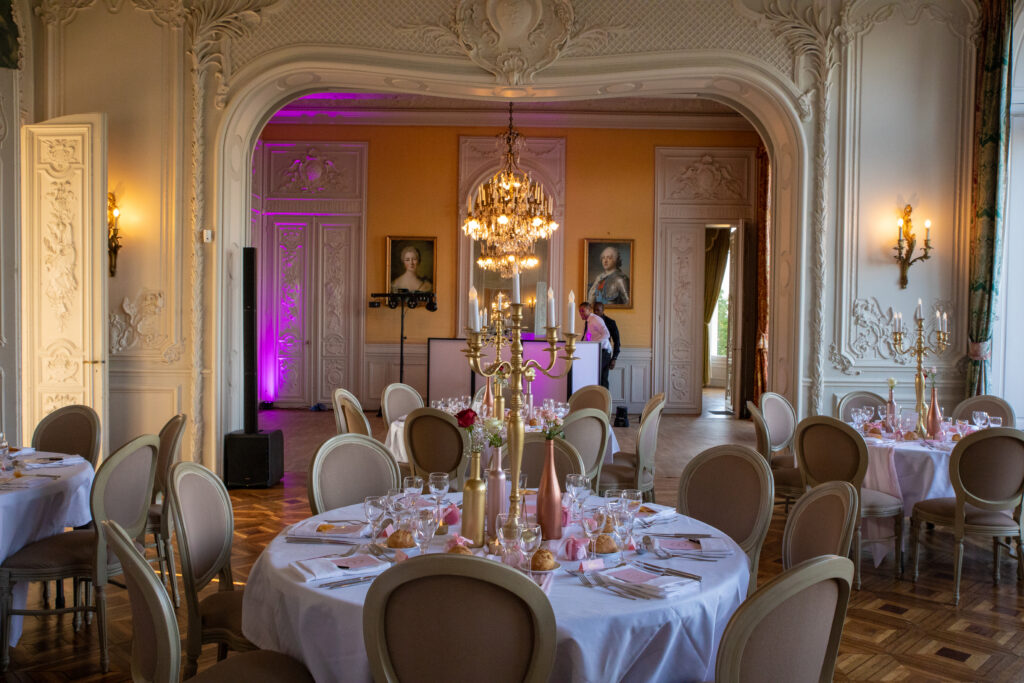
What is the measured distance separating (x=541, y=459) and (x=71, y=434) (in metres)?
2.75

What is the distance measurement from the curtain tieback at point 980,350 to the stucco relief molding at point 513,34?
371 cm

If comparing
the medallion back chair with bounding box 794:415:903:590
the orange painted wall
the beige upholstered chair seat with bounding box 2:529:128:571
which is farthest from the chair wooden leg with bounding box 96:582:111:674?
the orange painted wall

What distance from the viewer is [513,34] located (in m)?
6.62

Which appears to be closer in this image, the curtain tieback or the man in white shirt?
the curtain tieback

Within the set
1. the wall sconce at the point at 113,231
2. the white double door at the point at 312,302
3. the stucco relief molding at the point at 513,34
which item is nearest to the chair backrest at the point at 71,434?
the wall sconce at the point at 113,231

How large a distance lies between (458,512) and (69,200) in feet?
15.1

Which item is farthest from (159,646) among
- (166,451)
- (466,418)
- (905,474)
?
(905,474)

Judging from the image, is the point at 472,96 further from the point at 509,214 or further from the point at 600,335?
the point at 600,335

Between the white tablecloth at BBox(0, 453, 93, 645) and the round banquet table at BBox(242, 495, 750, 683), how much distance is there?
1.59 metres

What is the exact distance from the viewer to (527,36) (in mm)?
6629

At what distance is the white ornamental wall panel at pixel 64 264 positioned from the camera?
592 centimetres

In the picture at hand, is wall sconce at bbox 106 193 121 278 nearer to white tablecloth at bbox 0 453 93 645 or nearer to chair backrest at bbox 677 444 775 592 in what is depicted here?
white tablecloth at bbox 0 453 93 645

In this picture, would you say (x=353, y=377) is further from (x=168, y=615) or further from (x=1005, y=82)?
(x=168, y=615)

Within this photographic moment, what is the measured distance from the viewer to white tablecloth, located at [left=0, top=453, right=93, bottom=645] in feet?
10.8
